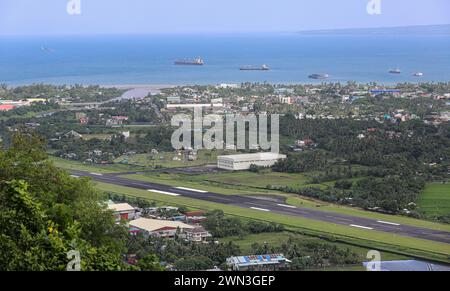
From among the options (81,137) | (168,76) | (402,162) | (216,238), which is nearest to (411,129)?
(402,162)

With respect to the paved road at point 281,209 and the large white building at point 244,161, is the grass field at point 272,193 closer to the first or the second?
the paved road at point 281,209

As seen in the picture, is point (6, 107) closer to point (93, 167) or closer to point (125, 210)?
point (93, 167)

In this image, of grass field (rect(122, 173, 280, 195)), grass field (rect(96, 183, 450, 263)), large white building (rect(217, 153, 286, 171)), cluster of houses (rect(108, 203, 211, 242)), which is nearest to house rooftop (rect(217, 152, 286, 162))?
large white building (rect(217, 153, 286, 171))

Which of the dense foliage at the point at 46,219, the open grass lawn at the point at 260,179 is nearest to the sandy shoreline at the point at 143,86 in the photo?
the open grass lawn at the point at 260,179
